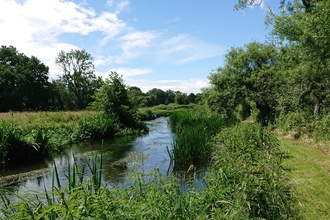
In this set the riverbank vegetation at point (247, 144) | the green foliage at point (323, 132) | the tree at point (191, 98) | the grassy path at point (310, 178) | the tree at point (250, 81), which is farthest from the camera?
the tree at point (191, 98)

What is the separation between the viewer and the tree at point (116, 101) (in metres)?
18.1

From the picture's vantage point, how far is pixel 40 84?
4328 centimetres

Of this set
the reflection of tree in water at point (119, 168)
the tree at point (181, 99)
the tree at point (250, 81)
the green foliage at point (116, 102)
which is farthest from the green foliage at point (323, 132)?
the tree at point (181, 99)

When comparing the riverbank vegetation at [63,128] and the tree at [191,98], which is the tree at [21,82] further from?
the tree at [191,98]

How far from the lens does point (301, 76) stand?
35.1 ft

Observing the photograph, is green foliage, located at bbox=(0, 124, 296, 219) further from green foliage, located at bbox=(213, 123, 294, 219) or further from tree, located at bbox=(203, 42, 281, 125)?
tree, located at bbox=(203, 42, 281, 125)

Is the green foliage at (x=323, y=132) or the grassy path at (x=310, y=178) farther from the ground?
the green foliage at (x=323, y=132)

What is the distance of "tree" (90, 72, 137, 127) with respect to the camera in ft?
59.4

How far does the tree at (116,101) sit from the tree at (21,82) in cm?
2366

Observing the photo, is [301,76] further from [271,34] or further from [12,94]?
[12,94]

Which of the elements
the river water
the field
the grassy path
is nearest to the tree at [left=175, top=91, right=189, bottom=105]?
the river water

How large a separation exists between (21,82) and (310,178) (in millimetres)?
42938

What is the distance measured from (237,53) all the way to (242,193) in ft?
51.2

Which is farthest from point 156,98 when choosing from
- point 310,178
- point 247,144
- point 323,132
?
point 310,178
